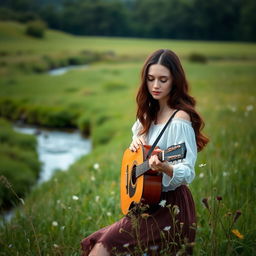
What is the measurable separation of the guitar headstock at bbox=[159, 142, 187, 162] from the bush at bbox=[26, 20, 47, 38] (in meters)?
30.8

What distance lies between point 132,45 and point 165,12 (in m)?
5.72

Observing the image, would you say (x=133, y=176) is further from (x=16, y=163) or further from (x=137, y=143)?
(x=16, y=163)

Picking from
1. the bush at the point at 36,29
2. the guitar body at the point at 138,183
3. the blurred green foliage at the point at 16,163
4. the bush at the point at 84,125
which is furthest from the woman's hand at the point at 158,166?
the bush at the point at 36,29

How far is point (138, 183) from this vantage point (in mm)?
2438

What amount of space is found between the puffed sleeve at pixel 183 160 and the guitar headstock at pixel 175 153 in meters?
0.14

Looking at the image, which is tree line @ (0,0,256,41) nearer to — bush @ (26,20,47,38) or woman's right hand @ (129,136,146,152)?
bush @ (26,20,47,38)

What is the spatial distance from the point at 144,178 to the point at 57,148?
28.7 ft

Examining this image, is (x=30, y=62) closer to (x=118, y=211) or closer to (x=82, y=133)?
(x=82, y=133)

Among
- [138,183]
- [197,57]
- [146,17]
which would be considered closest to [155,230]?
[138,183]

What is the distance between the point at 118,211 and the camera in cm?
396

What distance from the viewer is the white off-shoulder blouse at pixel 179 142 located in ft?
7.43

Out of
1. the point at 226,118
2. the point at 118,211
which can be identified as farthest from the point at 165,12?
the point at 118,211

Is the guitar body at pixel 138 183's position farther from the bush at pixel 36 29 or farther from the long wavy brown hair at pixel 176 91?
the bush at pixel 36 29

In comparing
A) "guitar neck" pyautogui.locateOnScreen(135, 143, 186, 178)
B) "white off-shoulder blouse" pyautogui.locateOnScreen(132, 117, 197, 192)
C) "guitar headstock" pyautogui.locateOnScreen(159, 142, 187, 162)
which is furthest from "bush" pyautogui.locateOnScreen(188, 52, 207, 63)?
"guitar headstock" pyautogui.locateOnScreen(159, 142, 187, 162)
